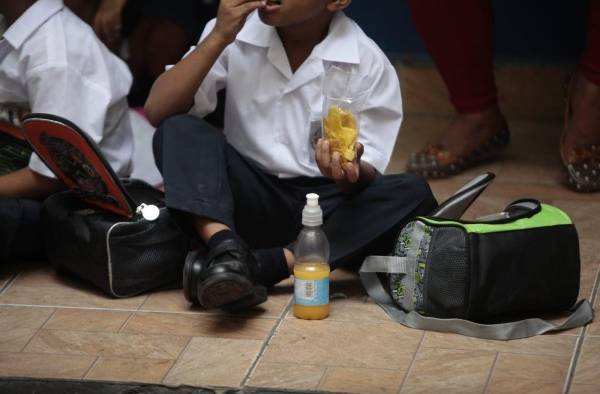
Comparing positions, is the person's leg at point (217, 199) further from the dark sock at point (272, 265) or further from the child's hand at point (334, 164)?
the child's hand at point (334, 164)

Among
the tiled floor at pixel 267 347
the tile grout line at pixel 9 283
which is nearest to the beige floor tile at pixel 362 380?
the tiled floor at pixel 267 347

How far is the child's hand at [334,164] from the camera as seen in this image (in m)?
2.53

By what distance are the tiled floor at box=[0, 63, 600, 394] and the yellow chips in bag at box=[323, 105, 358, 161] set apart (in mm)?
373

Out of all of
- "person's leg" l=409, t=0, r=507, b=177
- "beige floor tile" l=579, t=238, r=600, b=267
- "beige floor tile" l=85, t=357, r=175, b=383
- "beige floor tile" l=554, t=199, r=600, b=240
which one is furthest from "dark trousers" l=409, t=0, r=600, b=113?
"beige floor tile" l=85, t=357, r=175, b=383

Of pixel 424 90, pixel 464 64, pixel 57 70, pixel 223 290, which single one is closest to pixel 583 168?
pixel 464 64

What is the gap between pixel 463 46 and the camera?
142 inches

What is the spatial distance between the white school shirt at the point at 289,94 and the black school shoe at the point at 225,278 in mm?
315

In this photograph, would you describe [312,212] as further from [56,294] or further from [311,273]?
[56,294]

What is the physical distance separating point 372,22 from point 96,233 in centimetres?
176

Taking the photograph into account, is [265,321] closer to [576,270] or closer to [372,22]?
[576,270]

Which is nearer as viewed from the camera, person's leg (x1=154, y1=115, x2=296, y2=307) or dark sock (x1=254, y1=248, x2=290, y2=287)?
person's leg (x1=154, y1=115, x2=296, y2=307)

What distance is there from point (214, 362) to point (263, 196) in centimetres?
53

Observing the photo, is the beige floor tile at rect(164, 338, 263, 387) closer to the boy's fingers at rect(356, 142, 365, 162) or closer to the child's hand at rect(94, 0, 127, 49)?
the boy's fingers at rect(356, 142, 365, 162)

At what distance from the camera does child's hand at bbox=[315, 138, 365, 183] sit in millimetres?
2531
